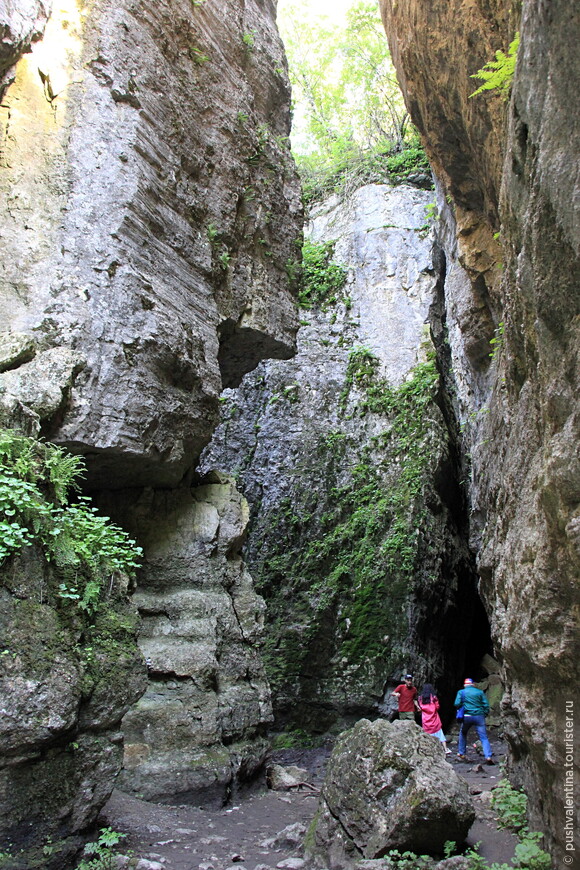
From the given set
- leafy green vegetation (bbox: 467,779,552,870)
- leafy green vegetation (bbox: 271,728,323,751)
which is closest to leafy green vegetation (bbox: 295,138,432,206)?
leafy green vegetation (bbox: 271,728,323,751)

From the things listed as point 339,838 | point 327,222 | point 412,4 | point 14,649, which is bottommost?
point 339,838

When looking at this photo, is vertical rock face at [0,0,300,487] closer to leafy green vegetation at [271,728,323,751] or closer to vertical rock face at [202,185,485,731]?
vertical rock face at [202,185,485,731]

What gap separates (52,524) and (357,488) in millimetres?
9867

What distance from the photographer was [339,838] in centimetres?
526

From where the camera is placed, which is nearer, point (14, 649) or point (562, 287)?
point (562, 287)

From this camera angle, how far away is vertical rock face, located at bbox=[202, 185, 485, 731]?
40.8 feet

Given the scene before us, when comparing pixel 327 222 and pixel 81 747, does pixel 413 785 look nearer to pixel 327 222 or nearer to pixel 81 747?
pixel 81 747

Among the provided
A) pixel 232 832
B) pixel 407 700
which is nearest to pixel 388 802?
pixel 232 832

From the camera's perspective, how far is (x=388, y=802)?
5.22 metres

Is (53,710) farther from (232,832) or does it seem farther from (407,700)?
(407,700)

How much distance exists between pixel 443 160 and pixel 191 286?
14.7ft

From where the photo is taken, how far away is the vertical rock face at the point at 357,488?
12.4 metres

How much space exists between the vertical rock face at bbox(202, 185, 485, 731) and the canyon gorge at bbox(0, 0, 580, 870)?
0.21 ft

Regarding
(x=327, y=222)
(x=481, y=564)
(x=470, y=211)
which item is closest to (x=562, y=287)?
(x=481, y=564)
